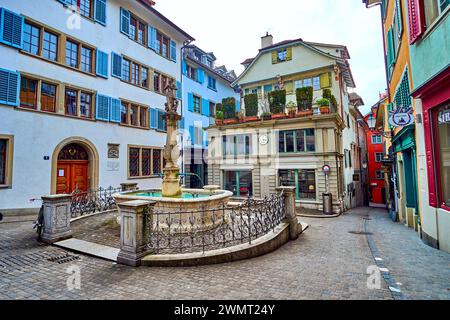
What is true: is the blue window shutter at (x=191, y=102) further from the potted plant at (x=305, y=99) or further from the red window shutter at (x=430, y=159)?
the red window shutter at (x=430, y=159)

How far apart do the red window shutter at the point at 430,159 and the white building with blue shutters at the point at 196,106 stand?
59.8ft

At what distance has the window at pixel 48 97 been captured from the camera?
42.5ft

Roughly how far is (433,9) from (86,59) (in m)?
17.1

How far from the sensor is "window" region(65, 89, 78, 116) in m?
14.1

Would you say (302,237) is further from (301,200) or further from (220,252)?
(301,200)

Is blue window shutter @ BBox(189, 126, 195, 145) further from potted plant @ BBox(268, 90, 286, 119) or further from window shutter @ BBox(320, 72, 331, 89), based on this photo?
window shutter @ BBox(320, 72, 331, 89)

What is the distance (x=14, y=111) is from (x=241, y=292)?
1370 cm

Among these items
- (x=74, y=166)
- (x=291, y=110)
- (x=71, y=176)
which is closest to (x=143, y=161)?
(x=74, y=166)

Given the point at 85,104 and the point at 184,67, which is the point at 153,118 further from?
the point at 184,67

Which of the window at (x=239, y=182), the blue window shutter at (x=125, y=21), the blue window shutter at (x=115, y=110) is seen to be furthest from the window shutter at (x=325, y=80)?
the blue window shutter at (x=115, y=110)

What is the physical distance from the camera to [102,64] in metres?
15.9

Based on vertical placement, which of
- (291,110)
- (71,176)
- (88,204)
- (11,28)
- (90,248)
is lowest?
(90,248)

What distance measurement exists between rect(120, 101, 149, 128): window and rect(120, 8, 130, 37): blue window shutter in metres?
5.15

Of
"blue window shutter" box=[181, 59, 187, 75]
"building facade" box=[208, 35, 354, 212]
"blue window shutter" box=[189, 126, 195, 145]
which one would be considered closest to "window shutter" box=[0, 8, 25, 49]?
"blue window shutter" box=[181, 59, 187, 75]
